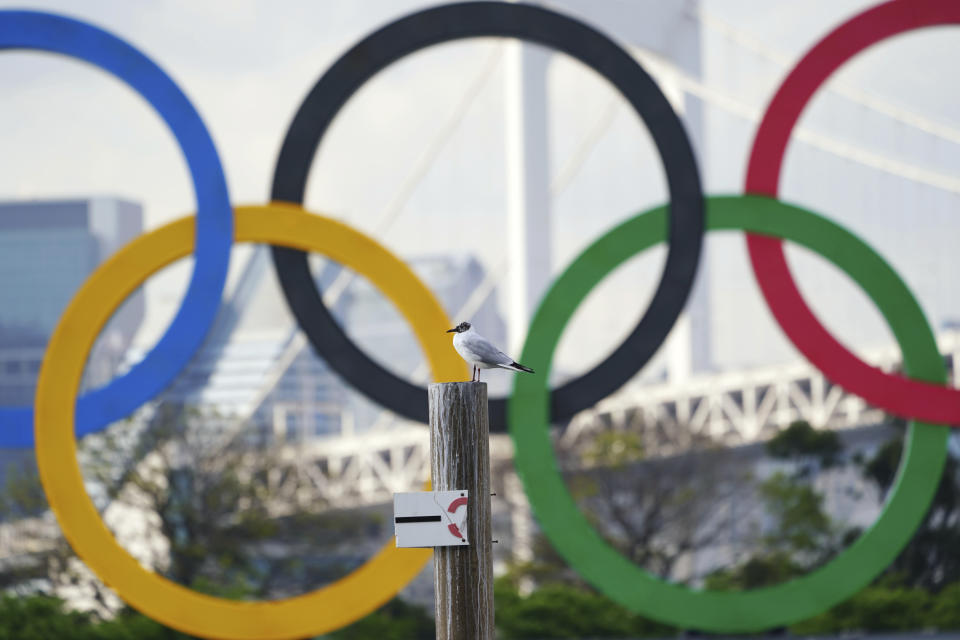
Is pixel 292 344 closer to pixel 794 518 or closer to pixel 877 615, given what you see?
pixel 794 518

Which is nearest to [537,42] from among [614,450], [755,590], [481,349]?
[481,349]

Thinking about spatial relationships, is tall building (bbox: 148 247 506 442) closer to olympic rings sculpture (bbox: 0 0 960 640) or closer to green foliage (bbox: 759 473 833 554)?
green foliage (bbox: 759 473 833 554)

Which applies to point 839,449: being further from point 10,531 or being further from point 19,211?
point 19,211

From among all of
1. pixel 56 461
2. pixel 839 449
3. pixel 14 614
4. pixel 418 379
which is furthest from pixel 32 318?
pixel 839 449

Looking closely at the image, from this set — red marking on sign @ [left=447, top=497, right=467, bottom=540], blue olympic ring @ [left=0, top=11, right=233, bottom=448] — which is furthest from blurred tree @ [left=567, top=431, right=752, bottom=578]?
red marking on sign @ [left=447, top=497, right=467, bottom=540]

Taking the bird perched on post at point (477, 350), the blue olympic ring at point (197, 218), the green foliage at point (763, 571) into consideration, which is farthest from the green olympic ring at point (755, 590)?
the green foliage at point (763, 571)

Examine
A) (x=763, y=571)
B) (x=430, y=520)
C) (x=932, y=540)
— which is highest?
(x=430, y=520)
